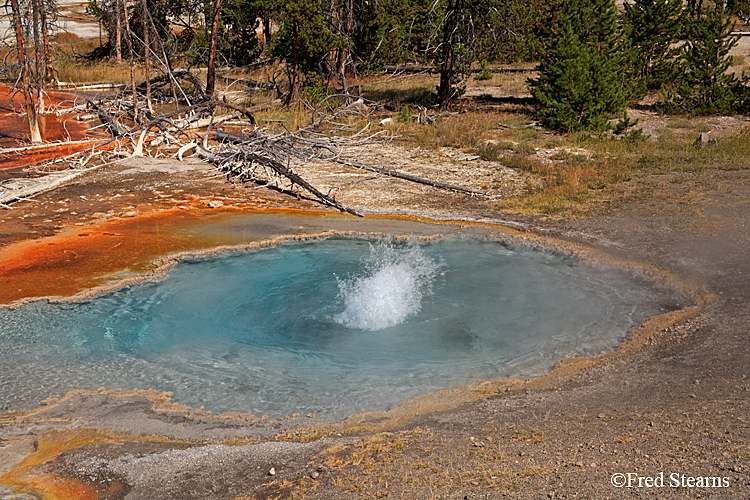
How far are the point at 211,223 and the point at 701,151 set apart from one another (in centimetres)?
1037

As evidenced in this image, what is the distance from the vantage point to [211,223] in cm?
1145

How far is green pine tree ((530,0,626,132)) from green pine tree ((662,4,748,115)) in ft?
7.59

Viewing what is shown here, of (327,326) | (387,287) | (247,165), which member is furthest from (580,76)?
(327,326)

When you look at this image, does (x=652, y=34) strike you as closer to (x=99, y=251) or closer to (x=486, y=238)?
Result: (x=486, y=238)

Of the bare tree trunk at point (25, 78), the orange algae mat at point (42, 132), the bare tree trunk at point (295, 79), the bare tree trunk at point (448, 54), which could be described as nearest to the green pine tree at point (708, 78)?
the bare tree trunk at point (448, 54)

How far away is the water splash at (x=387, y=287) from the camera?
823 centimetres

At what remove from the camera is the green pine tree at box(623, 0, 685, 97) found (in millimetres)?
20297

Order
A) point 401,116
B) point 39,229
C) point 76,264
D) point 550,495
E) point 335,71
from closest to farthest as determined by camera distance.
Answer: point 550,495 → point 76,264 → point 39,229 → point 401,116 → point 335,71

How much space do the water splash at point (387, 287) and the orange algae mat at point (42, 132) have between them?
10.0m

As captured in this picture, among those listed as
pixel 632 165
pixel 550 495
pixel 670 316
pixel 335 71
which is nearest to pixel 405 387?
pixel 550 495

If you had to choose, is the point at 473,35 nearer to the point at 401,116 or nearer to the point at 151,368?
the point at 401,116

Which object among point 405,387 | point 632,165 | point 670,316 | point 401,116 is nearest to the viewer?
point 405,387

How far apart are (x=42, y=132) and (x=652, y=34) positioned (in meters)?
18.0

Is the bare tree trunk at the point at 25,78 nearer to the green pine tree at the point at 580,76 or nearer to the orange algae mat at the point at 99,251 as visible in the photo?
the orange algae mat at the point at 99,251
